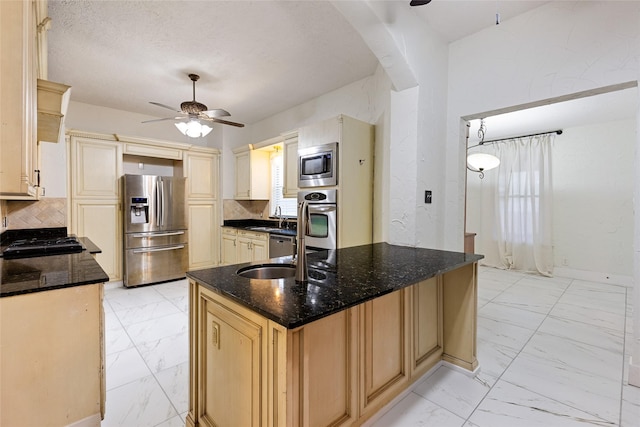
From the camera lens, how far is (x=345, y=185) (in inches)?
116

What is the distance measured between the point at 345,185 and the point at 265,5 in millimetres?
1670

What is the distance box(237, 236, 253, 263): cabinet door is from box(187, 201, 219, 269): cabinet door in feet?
2.24

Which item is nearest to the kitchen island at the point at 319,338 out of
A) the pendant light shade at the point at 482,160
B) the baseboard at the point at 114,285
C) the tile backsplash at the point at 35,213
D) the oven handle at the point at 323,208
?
the oven handle at the point at 323,208

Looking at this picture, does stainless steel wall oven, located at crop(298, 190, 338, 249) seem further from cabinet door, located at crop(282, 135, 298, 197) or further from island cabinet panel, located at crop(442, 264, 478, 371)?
island cabinet panel, located at crop(442, 264, 478, 371)

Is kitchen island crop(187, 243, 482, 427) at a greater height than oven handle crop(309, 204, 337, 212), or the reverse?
oven handle crop(309, 204, 337, 212)

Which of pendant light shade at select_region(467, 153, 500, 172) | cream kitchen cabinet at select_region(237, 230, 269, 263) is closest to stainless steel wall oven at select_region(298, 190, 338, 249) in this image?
cream kitchen cabinet at select_region(237, 230, 269, 263)

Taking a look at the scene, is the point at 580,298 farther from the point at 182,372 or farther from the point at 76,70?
the point at 76,70

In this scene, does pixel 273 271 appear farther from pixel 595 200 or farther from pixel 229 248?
pixel 595 200

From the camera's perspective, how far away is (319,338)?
4.06 feet

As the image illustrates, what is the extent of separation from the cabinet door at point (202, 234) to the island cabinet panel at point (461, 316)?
3980mm

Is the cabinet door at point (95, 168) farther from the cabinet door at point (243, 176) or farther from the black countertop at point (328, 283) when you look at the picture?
the black countertop at point (328, 283)

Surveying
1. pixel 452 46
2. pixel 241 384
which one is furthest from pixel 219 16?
pixel 241 384

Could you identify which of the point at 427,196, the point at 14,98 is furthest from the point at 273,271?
the point at 427,196

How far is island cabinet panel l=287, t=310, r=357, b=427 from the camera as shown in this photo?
1.04 metres
